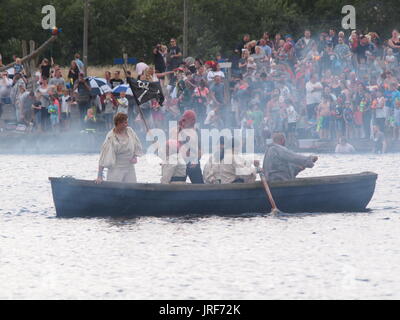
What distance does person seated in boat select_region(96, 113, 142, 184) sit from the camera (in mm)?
20406

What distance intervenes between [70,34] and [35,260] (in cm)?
4711

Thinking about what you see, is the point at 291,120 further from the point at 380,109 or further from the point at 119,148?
the point at 119,148

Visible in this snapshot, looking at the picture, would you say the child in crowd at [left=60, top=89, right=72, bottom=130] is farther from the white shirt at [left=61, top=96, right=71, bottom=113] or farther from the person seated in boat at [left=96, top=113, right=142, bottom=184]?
the person seated in boat at [left=96, top=113, right=142, bottom=184]

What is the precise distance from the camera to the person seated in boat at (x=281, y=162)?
20.9 meters

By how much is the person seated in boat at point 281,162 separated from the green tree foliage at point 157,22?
38830mm

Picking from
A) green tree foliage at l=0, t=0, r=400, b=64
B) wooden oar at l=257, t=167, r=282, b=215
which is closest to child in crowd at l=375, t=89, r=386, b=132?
wooden oar at l=257, t=167, r=282, b=215

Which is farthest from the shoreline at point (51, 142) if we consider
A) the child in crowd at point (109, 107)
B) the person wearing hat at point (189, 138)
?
the person wearing hat at point (189, 138)

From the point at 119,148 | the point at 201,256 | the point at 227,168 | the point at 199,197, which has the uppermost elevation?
the point at 119,148

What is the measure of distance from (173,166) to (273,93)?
1252cm

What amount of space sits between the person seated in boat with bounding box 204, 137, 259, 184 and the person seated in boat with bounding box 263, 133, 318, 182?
35 cm

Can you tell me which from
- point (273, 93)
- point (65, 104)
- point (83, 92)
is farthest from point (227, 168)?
point (65, 104)

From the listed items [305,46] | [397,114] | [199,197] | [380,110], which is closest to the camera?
[199,197]

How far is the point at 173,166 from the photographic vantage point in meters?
21.1
